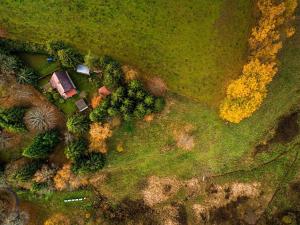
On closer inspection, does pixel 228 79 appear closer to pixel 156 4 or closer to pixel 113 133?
pixel 156 4

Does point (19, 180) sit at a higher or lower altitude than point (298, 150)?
higher

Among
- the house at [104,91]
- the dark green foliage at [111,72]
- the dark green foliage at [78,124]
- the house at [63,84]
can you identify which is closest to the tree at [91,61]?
the dark green foliage at [111,72]

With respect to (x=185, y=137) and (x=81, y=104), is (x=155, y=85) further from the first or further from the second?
(x=81, y=104)

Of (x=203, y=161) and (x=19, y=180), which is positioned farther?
(x=203, y=161)

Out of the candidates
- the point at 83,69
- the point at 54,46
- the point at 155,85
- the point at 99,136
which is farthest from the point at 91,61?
the point at 99,136

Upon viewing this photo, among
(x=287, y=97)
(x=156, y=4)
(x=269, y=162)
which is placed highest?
(x=156, y=4)

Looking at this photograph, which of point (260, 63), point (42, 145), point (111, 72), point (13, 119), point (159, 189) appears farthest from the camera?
point (159, 189)

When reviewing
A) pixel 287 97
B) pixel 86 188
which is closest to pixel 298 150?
pixel 287 97
